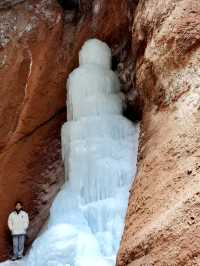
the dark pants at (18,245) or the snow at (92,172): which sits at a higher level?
the snow at (92,172)

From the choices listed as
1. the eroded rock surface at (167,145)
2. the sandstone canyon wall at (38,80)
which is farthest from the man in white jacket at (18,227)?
the eroded rock surface at (167,145)

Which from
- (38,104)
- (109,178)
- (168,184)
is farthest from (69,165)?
(168,184)

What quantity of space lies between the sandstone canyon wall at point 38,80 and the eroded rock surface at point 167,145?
2817mm

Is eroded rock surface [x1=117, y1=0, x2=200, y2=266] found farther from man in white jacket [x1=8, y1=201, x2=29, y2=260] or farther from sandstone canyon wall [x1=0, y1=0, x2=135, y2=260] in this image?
man in white jacket [x1=8, y1=201, x2=29, y2=260]

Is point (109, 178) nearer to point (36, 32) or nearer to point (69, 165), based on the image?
point (69, 165)

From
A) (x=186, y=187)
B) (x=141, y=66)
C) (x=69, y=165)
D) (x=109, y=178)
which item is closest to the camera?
(x=186, y=187)

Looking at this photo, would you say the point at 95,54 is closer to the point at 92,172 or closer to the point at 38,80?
the point at 38,80

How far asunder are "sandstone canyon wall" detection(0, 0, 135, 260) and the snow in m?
0.39

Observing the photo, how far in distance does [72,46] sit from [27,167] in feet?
8.54

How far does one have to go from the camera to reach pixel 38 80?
34.0 ft

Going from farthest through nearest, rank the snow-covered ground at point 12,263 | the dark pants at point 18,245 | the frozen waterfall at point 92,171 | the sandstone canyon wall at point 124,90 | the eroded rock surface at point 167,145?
the dark pants at point 18,245
the snow-covered ground at point 12,263
the frozen waterfall at point 92,171
the sandstone canyon wall at point 124,90
the eroded rock surface at point 167,145

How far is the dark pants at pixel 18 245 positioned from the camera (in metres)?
9.22

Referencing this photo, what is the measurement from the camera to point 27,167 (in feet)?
33.1

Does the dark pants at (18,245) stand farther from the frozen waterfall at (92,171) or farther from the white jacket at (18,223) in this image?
the frozen waterfall at (92,171)
